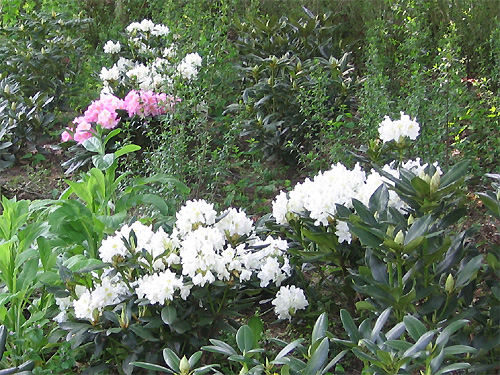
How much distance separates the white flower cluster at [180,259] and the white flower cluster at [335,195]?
24cm

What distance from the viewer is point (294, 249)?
281cm

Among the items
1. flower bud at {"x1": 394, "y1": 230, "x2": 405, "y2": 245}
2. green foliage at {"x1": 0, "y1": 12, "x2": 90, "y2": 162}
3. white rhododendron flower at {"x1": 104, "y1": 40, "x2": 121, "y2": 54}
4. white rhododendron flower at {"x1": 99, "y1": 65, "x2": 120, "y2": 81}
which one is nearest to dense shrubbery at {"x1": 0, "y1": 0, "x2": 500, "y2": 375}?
flower bud at {"x1": 394, "y1": 230, "x2": 405, "y2": 245}

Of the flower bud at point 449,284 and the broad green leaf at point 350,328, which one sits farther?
the flower bud at point 449,284

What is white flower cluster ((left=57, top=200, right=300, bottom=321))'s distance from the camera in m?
2.47

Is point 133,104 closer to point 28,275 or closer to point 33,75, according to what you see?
point 33,75

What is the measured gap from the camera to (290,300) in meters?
2.79

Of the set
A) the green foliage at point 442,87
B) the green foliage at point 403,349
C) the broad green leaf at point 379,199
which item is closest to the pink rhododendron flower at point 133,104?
the green foliage at point 442,87

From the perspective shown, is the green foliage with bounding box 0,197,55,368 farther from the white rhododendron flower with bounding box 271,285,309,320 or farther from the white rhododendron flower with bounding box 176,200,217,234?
the white rhododendron flower with bounding box 271,285,309,320

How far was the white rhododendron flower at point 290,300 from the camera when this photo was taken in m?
2.79

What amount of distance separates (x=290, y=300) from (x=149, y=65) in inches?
110

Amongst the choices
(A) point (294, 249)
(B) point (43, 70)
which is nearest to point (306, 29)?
(B) point (43, 70)

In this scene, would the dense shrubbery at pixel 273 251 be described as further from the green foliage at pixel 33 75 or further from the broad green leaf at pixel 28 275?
the green foliage at pixel 33 75

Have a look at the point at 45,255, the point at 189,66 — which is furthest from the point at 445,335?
the point at 189,66

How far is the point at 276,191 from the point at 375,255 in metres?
1.97
